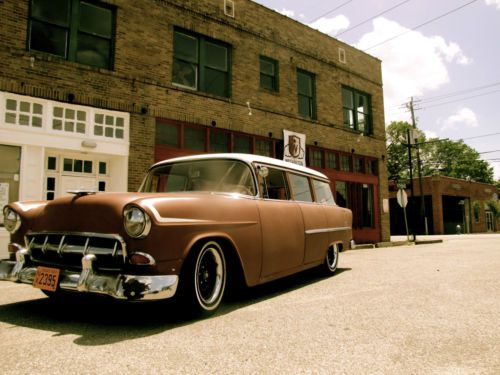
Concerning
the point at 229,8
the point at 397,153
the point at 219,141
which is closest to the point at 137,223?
the point at 219,141

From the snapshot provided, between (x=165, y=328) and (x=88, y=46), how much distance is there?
8.62 meters

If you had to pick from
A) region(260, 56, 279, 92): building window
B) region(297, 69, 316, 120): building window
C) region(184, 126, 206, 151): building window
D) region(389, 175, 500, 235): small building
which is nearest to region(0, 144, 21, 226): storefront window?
region(184, 126, 206, 151): building window

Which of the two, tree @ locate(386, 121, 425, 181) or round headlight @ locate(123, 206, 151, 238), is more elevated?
tree @ locate(386, 121, 425, 181)

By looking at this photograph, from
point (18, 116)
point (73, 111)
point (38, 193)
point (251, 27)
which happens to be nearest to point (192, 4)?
point (251, 27)

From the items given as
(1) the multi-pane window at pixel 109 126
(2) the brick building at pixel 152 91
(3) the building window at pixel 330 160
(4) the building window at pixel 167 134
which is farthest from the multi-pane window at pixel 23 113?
(3) the building window at pixel 330 160

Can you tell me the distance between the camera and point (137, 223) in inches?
115

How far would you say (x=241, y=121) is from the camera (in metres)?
12.2

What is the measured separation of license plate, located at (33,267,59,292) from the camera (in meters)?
3.11

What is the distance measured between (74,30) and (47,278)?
802 cm

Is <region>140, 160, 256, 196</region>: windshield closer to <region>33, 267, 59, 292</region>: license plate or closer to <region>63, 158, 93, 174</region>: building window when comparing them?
<region>33, 267, 59, 292</region>: license plate

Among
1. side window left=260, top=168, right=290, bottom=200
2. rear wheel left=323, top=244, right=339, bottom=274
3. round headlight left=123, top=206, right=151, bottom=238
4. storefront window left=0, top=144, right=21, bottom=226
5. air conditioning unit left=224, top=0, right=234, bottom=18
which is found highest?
air conditioning unit left=224, top=0, right=234, bottom=18

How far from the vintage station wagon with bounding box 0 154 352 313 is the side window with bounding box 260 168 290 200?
13 millimetres

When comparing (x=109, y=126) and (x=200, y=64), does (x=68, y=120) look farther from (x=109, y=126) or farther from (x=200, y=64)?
(x=200, y=64)

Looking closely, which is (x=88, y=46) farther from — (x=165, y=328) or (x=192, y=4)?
(x=165, y=328)
